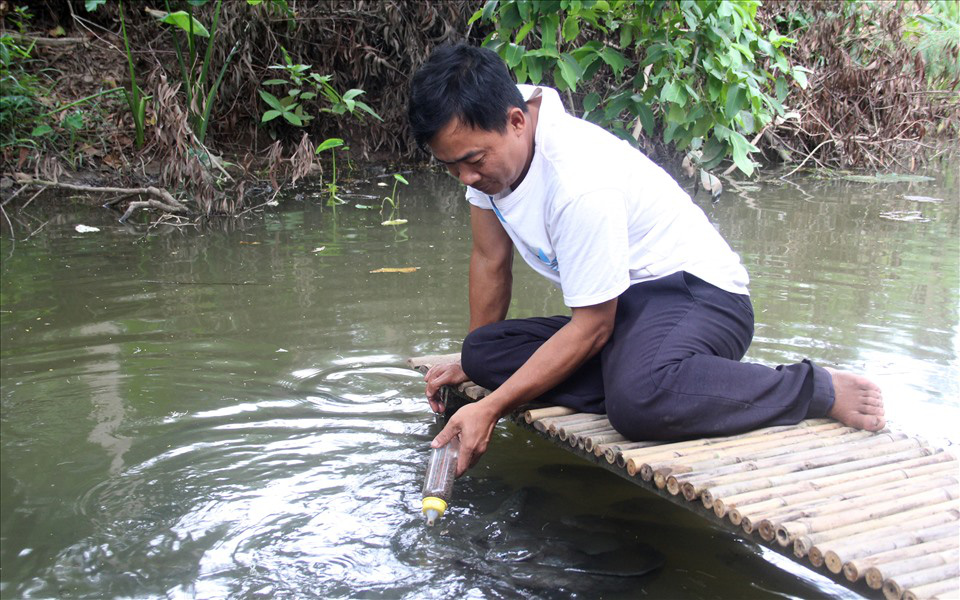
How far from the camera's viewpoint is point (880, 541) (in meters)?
1.72

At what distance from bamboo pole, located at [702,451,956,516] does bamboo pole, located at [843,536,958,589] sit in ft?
0.93

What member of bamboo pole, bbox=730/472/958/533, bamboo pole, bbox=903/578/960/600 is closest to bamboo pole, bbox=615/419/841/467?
bamboo pole, bbox=730/472/958/533

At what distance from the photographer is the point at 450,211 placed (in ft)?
22.2

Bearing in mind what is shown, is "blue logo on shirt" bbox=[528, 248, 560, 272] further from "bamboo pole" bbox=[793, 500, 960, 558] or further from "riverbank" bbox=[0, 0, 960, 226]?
"riverbank" bbox=[0, 0, 960, 226]

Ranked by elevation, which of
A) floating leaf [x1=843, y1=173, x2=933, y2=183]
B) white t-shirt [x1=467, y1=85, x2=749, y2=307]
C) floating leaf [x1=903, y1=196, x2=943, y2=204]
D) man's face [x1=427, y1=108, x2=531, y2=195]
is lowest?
floating leaf [x1=903, y1=196, x2=943, y2=204]

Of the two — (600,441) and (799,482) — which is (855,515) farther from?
(600,441)

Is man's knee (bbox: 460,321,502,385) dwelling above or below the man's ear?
below

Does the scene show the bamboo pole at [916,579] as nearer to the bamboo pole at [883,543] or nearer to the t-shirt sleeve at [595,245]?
the bamboo pole at [883,543]

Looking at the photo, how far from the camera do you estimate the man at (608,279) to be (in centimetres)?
213

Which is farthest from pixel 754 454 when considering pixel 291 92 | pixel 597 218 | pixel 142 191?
pixel 291 92

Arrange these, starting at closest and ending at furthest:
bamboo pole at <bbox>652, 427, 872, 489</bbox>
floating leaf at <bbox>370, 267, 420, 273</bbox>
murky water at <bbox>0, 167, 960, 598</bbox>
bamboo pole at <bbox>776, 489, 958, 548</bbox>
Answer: bamboo pole at <bbox>776, 489, 958, 548</bbox>, bamboo pole at <bbox>652, 427, 872, 489</bbox>, murky water at <bbox>0, 167, 960, 598</bbox>, floating leaf at <bbox>370, 267, 420, 273</bbox>

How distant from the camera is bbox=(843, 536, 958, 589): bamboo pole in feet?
5.32

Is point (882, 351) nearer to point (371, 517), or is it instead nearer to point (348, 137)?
point (371, 517)

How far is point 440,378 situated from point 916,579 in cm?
156
